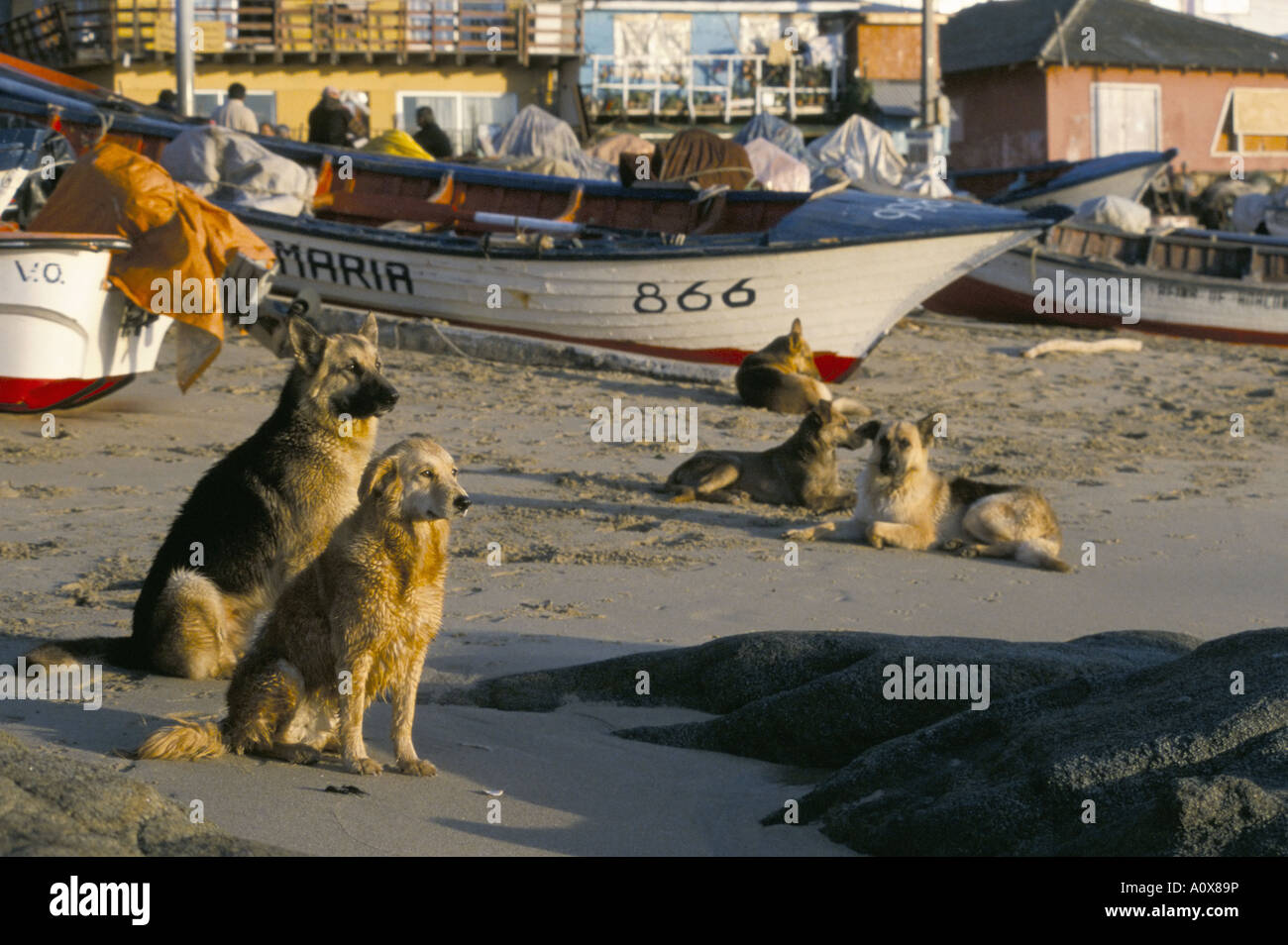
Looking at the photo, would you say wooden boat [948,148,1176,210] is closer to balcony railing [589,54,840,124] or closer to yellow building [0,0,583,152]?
balcony railing [589,54,840,124]

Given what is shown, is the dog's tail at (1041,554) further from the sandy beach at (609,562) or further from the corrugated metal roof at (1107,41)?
A: the corrugated metal roof at (1107,41)

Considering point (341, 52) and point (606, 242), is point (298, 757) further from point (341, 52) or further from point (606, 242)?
point (341, 52)

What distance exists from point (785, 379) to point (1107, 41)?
28.3 metres

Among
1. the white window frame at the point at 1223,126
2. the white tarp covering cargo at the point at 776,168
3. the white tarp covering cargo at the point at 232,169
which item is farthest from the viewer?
the white window frame at the point at 1223,126

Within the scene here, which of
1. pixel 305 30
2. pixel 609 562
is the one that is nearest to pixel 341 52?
pixel 305 30

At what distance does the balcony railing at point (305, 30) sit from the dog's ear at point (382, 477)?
3058 cm

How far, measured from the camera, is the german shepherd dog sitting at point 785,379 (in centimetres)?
1326

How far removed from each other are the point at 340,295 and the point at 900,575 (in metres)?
9.18

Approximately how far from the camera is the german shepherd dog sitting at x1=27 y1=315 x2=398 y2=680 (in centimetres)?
595

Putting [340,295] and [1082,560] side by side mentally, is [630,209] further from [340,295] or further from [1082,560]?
[1082,560]

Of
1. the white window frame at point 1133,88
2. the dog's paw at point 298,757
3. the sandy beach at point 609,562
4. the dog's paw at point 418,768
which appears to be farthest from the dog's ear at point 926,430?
the white window frame at point 1133,88

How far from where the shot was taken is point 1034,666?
559 cm

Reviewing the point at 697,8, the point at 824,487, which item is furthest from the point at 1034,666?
the point at 697,8
